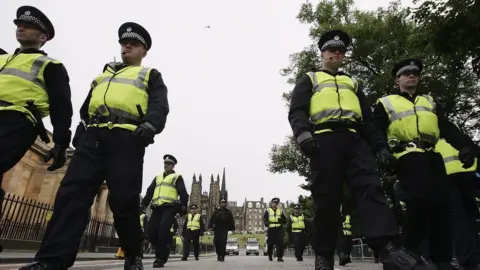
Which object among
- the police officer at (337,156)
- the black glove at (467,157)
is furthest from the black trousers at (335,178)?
the black glove at (467,157)

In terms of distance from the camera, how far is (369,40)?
21.1 meters

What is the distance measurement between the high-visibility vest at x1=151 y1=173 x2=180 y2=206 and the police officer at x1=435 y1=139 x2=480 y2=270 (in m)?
5.24

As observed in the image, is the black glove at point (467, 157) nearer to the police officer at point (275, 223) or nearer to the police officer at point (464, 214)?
the police officer at point (464, 214)

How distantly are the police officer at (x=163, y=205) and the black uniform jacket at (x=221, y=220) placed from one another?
18.3ft

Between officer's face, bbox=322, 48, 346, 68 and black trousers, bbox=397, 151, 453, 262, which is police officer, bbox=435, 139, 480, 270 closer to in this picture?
black trousers, bbox=397, 151, 453, 262

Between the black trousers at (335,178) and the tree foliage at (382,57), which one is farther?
the tree foliage at (382,57)

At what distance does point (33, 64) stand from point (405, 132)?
3.68m

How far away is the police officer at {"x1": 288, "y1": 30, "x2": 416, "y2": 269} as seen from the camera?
10.3 ft

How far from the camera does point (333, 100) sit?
367 cm

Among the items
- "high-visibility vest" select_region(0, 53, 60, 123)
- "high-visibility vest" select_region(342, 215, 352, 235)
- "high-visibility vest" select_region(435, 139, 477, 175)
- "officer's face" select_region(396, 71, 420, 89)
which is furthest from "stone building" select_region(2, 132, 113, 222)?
"officer's face" select_region(396, 71, 420, 89)

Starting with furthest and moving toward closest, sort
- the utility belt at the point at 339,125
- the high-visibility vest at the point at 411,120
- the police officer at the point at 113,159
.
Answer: the high-visibility vest at the point at 411,120
the utility belt at the point at 339,125
the police officer at the point at 113,159

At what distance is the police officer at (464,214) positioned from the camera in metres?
4.39

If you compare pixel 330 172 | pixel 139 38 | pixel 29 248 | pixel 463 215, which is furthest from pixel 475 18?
pixel 29 248

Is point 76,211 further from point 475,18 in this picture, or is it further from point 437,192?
point 475,18
